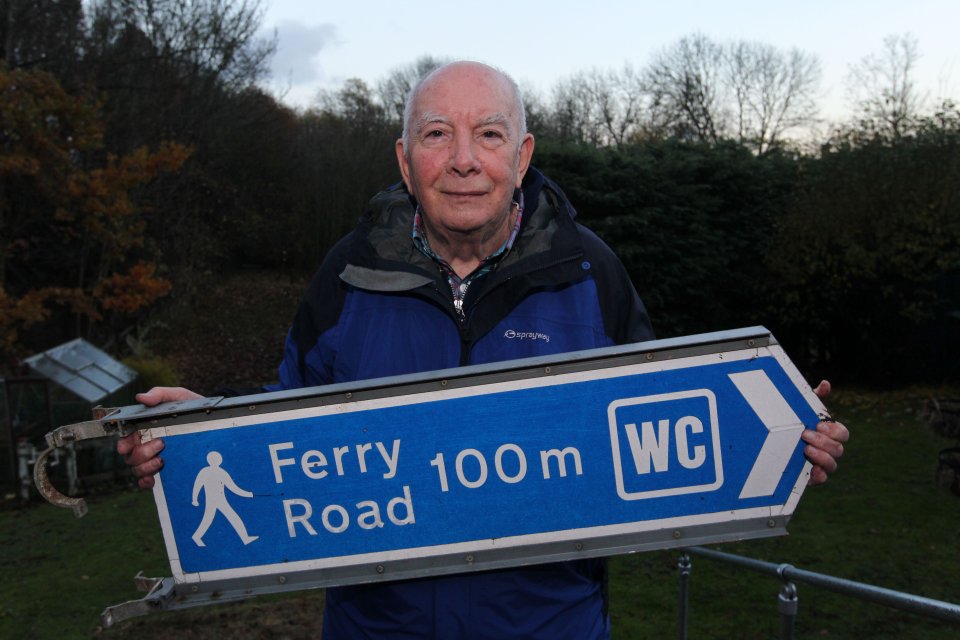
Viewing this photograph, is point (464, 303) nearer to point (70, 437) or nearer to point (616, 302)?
point (616, 302)

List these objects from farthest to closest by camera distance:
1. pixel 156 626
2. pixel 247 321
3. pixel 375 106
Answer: pixel 375 106, pixel 247 321, pixel 156 626

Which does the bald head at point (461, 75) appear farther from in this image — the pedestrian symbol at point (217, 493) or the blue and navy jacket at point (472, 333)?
the pedestrian symbol at point (217, 493)

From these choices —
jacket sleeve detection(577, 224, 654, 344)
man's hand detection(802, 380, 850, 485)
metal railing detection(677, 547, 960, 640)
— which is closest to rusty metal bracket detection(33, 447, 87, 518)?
jacket sleeve detection(577, 224, 654, 344)

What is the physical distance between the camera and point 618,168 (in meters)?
17.6

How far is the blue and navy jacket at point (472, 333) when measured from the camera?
7.00 feet

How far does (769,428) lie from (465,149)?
3.65 feet

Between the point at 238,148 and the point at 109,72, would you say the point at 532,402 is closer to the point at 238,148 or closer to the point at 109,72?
the point at 109,72

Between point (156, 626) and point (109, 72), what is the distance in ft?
52.7

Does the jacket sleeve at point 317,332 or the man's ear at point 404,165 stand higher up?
the man's ear at point 404,165

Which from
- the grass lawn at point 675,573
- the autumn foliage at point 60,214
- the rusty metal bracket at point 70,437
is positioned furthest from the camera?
the autumn foliage at point 60,214

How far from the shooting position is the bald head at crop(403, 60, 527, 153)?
7.90 ft

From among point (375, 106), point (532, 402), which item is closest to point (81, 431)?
point (532, 402)

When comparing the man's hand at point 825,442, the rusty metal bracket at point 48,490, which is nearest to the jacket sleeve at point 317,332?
the rusty metal bracket at point 48,490

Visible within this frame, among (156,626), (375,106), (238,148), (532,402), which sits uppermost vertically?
(375,106)
